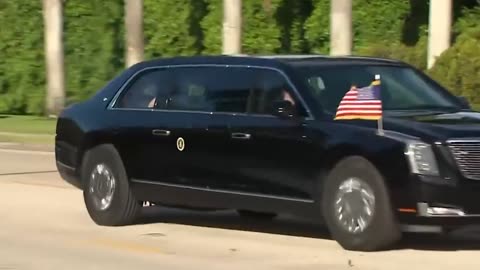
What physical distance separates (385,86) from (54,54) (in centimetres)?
2417

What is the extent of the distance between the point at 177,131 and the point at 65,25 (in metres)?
26.6

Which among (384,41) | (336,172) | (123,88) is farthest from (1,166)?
(384,41)

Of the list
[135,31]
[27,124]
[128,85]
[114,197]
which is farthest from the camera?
[27,124]

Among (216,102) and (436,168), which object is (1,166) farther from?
(436,168)

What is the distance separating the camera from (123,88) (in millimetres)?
13422

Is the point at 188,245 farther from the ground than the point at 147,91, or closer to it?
closer to it

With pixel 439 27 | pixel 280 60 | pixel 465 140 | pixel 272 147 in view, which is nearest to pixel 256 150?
pixel 272 147

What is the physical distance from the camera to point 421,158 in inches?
414

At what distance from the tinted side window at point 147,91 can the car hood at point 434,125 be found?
108 inches

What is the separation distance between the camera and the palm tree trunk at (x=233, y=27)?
103 ft

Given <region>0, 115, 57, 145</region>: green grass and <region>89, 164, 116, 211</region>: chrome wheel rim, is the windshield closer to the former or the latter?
<region>89, 164, 116, 211</region>: chrome wheel rim

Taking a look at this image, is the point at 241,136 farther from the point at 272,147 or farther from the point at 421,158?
the point at 421,158

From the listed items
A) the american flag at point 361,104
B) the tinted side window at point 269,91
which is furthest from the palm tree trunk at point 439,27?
the american flag at point 361,104

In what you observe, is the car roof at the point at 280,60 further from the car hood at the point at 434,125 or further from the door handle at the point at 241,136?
the car hood at the point at 434,125
